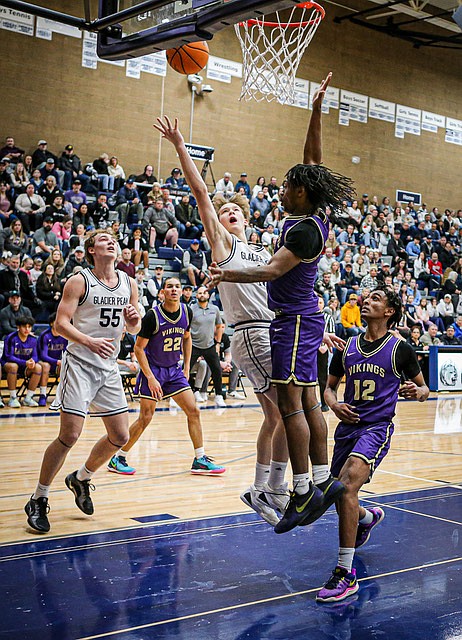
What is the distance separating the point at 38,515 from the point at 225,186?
50.9 feet

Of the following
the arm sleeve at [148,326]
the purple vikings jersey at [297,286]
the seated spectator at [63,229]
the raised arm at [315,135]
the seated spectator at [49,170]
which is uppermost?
the seated spectator at [49,170]

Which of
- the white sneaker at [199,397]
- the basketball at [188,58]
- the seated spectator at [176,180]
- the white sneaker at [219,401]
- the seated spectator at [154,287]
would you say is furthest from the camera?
the seated spectator at [176,180]

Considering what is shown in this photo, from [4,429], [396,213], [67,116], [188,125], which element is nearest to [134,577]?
[4,429]

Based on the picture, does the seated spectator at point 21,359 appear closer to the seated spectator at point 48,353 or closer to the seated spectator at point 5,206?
the seated spectator at point 48,353

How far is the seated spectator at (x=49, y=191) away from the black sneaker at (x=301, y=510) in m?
12.7

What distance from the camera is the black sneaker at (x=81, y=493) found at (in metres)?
5.34

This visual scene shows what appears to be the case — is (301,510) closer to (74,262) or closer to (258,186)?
(74,262)

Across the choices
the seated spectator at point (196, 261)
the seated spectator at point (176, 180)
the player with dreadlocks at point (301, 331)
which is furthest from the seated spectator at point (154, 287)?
the player with dreadlocks at point (301, 331)

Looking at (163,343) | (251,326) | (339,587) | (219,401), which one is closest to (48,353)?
(219,401)

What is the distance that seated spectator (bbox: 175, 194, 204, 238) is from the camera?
57.1 ft

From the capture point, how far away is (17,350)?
11.3 metres

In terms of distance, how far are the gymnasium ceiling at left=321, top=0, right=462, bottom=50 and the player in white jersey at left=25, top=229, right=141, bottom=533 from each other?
67.2ft

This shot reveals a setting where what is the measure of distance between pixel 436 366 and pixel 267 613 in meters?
13.6

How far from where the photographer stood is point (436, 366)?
16531 millimetres
